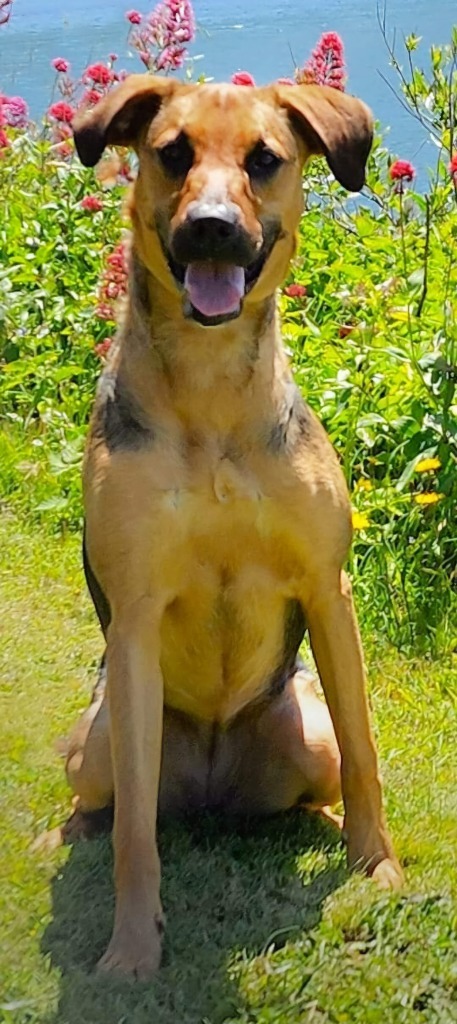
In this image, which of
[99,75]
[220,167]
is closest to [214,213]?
[220,167]

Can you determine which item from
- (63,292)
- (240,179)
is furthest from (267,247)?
(63,292)

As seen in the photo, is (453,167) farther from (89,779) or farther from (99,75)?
(89,779)

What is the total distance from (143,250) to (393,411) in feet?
6.45

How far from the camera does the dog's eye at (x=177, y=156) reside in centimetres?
310

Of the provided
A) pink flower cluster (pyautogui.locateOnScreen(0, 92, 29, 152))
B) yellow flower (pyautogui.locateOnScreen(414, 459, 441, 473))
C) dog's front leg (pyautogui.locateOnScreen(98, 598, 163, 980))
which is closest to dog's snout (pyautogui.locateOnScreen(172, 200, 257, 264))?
dog's front leg (pyautogui.locateOnScreen(98, 598, 163, 980))

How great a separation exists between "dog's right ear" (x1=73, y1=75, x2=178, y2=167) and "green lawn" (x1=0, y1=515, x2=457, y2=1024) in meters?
1.76

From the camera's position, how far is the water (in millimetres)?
7211

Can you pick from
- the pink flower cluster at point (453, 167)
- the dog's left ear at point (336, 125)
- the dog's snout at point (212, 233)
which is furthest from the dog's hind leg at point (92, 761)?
the pink flower cluster at point (453, 167)

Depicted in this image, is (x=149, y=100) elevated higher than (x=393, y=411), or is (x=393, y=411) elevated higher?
(x=149, y=100)

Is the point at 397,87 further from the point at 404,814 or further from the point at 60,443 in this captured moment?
the point at 404,814

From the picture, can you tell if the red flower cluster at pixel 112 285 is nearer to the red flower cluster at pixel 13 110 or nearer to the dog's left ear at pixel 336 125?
the red flower cluster at pixel 13 110

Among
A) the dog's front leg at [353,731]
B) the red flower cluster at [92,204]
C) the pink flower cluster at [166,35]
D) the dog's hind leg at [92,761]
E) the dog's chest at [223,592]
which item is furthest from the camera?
the red flower cluster at [92,204]

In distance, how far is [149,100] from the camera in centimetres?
328

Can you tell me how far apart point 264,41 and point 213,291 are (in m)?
5.80
